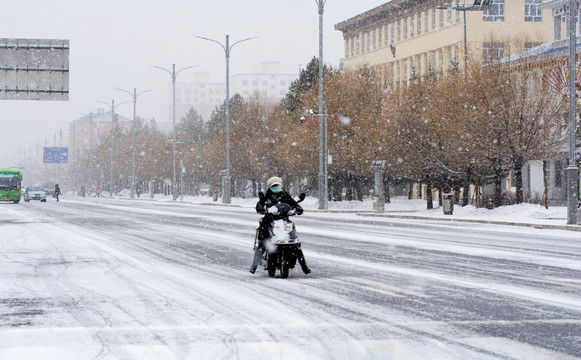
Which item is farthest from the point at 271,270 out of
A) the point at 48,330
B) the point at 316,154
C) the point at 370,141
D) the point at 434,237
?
the point at 316,154

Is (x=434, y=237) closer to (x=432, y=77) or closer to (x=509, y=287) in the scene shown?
(x=509, y=287)

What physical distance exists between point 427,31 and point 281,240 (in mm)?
72324

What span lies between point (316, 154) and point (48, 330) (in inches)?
1934

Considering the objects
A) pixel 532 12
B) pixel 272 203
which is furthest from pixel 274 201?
pixel 532 12

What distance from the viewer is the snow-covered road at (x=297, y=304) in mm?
7180

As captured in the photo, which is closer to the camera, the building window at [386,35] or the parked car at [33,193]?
the parked car at [33,193]

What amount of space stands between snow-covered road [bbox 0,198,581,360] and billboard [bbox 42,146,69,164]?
394 ft

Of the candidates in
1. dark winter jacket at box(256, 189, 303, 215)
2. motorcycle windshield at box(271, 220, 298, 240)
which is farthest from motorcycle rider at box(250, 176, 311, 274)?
motorcycle windshield at box(271, 220, 298, 240)

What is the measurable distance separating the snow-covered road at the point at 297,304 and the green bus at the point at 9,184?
53045 mm

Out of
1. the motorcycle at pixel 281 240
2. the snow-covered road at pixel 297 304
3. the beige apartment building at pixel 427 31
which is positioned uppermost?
the beige apartment building at pixel 427 31

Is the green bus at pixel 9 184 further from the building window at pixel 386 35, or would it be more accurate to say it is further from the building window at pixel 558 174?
the building window at pixel 558 174

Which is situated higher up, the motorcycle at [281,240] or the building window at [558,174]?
the building window at [558,174]

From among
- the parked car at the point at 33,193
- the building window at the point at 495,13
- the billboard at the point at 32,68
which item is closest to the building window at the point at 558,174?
the building window at the point at 495,13

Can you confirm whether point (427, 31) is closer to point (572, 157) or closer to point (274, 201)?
point (572, 157)
